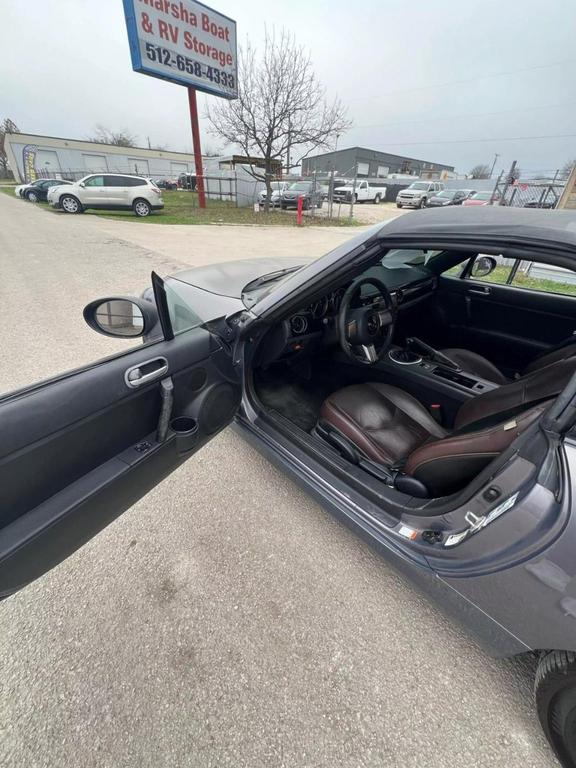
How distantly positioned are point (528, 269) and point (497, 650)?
4.83 m

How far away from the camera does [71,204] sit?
1484cm

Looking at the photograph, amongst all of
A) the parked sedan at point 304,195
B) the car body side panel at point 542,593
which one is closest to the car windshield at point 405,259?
the car body side panel at point 542,593

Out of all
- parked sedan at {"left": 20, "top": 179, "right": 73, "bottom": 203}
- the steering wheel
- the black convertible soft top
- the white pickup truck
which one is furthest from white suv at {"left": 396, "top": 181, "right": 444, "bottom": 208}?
the black convertible soft top

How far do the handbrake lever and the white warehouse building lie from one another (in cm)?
4523

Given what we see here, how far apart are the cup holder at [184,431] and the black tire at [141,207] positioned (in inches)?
618

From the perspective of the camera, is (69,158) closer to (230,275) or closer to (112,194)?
(112,194)

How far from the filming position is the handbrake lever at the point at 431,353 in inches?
93.9

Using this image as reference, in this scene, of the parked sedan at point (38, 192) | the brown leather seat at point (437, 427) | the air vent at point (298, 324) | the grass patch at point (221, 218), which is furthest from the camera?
the parked sedan at point (38, 192)

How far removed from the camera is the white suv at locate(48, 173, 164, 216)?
1427 cm

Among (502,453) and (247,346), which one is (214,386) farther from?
(502,453)

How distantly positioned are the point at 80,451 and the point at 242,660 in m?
1.04

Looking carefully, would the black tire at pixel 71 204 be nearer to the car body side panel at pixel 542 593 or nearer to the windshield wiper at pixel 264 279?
the windshield wiper at pixel 264 279

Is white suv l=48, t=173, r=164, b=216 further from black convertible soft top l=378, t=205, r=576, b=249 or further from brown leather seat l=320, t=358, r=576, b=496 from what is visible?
black convertible soft top l=378, t=205, r=576, b=249

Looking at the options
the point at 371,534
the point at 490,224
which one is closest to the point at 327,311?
the point at 490,224
